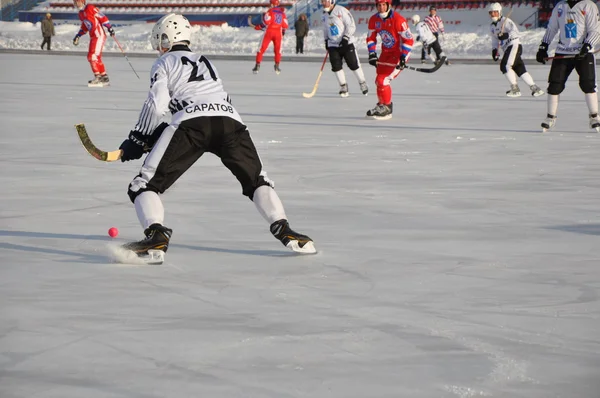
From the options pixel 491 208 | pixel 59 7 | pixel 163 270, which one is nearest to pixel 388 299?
pixel 163 270

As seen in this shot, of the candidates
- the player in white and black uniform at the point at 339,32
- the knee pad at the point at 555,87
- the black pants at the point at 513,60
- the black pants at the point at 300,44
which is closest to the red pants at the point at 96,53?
the player in white and black uniform at the point at 339,32

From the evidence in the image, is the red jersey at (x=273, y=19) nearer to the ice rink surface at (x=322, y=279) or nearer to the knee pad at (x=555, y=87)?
the knee pad at (x=555, y=87)

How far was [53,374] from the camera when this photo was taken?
137 inches

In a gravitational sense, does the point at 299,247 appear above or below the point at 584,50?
above

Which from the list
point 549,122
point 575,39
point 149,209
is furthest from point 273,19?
point 149,209

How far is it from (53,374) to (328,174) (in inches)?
206

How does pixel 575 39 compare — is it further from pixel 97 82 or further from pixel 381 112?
pixel 97 82

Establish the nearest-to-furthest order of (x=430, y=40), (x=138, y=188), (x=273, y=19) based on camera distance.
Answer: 1. (x=138, y=188)
2. (x=430, y=40)
3. (x=273, y=19)

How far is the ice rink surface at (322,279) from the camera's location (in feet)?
11.5

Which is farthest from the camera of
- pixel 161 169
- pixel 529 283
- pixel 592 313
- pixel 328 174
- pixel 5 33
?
pixel 5 33

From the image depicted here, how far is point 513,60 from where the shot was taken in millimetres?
Answer: 16578

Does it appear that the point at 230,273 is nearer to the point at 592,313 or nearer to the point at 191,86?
the point at 191,86

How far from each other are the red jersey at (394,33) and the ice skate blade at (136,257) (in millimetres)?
8457

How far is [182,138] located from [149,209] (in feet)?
1.25
